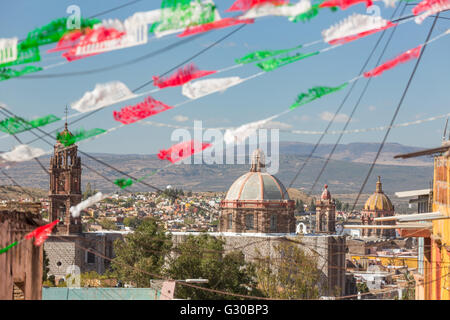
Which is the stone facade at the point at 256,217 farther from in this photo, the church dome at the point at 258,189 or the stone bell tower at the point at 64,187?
the stone bell tower at the point at 64,187

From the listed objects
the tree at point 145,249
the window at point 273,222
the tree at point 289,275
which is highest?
the window at point 273,222

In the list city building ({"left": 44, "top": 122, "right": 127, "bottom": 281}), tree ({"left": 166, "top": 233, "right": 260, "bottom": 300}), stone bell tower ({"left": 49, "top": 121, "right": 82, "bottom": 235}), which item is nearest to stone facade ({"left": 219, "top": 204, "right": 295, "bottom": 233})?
city building ({"left": 44, "top": 122, "right": 127, "bottom": 281})

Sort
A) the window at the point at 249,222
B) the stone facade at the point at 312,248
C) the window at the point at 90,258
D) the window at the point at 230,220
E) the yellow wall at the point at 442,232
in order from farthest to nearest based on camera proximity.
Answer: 1. the window at the point at 90,258
2. the window at the point at 230,220
3. the window at the point at 249,222
4. the stone facade at the point at 312,248
5. the yellow wall at the point at 442,232

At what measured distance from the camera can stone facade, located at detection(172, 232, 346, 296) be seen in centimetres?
4978

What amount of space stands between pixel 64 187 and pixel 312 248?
49.9ft

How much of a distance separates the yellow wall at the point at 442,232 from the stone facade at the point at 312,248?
103 ft

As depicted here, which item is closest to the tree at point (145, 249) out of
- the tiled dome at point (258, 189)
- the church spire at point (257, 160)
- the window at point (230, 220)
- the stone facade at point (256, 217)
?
the stone facade at point (256, 217)

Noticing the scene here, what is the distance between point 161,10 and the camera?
7250 millimetres

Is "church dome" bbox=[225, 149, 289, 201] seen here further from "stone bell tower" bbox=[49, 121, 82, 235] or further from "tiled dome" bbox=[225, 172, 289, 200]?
"stone bell tower" bbox=[49, 121, 82, 235]

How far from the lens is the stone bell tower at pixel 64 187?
4730 centimetres

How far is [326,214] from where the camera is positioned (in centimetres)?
6316

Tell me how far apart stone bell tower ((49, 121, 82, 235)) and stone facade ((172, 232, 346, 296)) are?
6.97 meters
